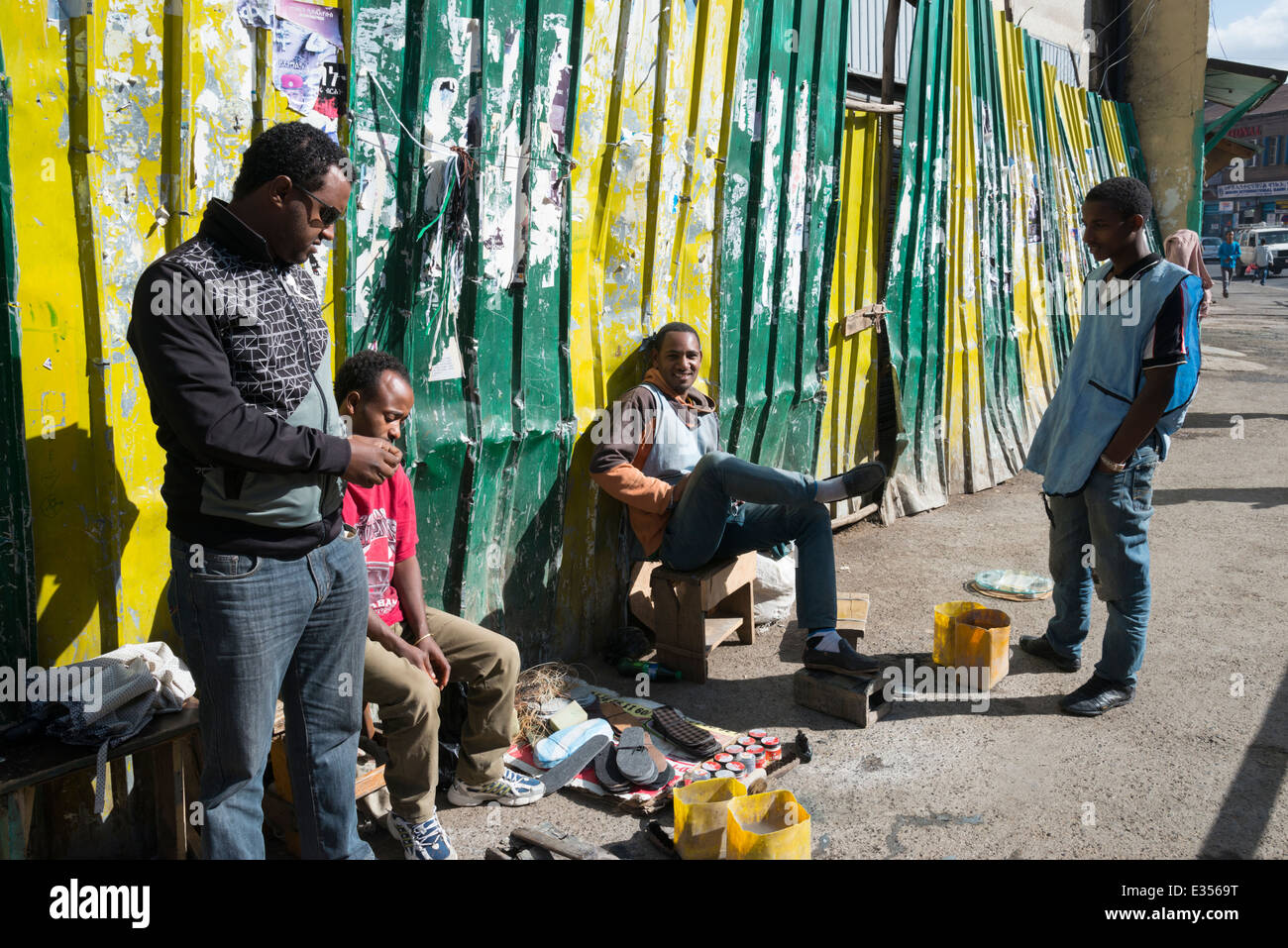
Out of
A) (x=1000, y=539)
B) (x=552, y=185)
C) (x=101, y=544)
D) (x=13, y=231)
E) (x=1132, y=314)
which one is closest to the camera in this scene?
(x=13, y=231)

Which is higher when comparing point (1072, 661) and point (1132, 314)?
point (1132, 314)


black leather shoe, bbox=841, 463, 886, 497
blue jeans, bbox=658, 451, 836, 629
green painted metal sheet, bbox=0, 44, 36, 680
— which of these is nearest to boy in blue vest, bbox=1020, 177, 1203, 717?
black leather shoe, bbox=841, 463, 886, 497

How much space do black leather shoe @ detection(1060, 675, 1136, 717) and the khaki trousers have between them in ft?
7.17

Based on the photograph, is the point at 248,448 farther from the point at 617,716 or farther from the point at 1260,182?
the point at 1260,182

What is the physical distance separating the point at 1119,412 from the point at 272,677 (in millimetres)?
3148

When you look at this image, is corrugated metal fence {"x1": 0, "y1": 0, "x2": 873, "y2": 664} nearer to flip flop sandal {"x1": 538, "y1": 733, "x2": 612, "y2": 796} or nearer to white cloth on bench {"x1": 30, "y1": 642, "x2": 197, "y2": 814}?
white cloth on bench {"x1": 30, "y1": 642, "x2": 197, "y2": 814}

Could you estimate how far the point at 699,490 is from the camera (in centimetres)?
431

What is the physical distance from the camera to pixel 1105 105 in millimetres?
10648

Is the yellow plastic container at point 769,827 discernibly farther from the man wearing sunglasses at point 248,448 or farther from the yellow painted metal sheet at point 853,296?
the yellow painted metal sheet at point 853,296

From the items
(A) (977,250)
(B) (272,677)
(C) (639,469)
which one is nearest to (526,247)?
(C) (639,469)

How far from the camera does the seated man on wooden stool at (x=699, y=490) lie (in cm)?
419

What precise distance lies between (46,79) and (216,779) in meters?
1.85
